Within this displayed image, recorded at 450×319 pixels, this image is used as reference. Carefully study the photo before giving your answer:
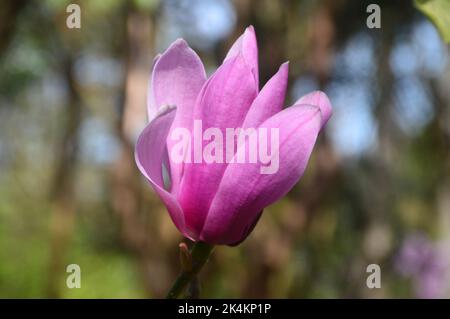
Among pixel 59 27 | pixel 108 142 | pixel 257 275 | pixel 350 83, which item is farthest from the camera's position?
pixel 108 142

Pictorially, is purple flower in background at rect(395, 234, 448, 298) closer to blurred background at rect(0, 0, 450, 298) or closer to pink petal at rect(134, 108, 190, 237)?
blurred background at rect(0, 0, 450, 298)

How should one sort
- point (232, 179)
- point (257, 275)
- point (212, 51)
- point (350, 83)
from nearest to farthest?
1. point (232, 179)
2. point (257, 275)
3. point (212, 51)
4. point (350, 83)

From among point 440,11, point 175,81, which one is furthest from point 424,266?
point 175,81

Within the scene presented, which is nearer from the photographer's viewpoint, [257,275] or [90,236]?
[257,275]

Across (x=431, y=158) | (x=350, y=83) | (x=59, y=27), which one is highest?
(x=59, y=27)

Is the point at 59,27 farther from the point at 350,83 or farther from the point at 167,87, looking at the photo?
the point at 167,87
